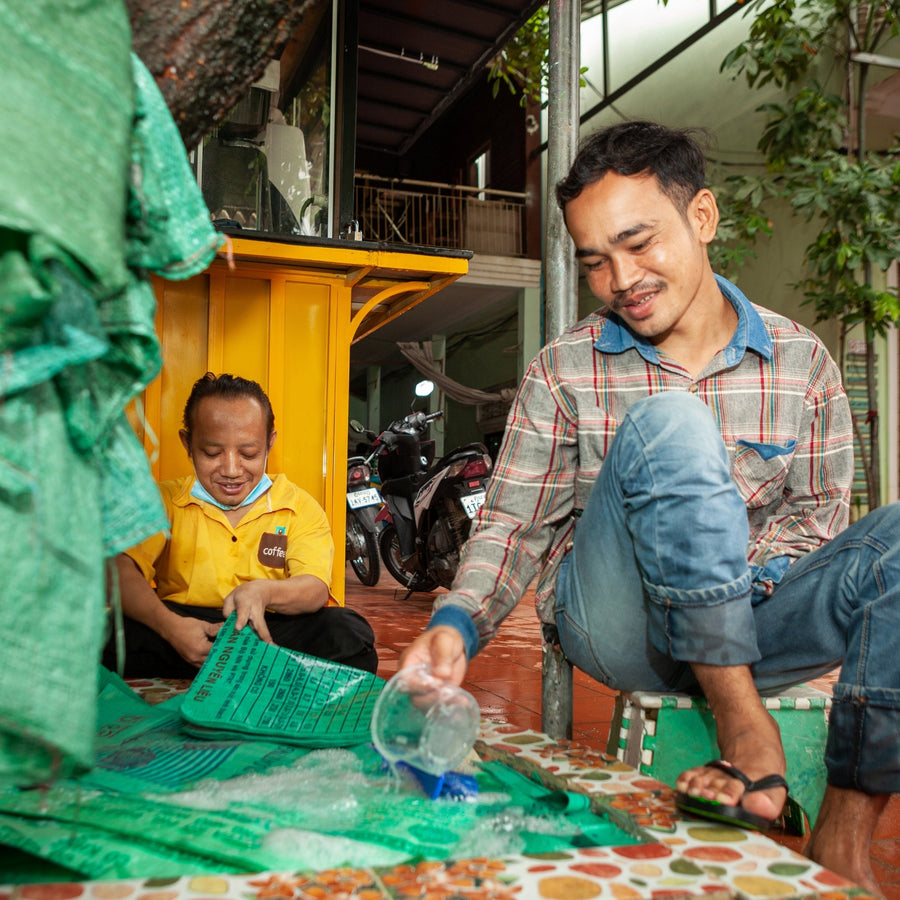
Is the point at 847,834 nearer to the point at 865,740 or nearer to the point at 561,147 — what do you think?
the point at 865,740

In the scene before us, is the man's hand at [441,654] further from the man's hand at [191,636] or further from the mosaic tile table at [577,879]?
the man's hand at [191,636]

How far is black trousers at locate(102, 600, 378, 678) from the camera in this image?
2043mm

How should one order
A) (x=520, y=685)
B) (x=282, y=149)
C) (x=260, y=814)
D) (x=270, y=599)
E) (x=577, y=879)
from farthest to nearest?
1. (x=282, y=149)
2. (x=520, y=685)
3. (x=270, y=599)
4. (x=260, y=814)
5. (x=577, y=879)

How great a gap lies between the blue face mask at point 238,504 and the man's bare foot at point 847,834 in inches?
56.3

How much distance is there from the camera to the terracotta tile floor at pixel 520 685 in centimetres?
153

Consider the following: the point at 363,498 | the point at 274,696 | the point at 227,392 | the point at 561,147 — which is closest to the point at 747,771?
the point at 274,696

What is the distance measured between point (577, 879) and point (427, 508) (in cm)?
436

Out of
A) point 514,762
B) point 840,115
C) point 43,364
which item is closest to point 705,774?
point 514,762

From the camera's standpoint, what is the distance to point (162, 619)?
1874 millimetres

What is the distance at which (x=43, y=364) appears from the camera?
23.9 inches

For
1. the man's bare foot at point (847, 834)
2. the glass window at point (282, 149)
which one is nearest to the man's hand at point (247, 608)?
the man's bare foot at point (847, 834)

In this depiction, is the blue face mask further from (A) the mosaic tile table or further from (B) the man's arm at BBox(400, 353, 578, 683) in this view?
(A) the mosaic tile table

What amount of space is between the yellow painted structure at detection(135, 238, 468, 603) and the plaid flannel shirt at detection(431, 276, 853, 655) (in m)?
1.13

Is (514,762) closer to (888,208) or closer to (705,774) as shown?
(705,774)
